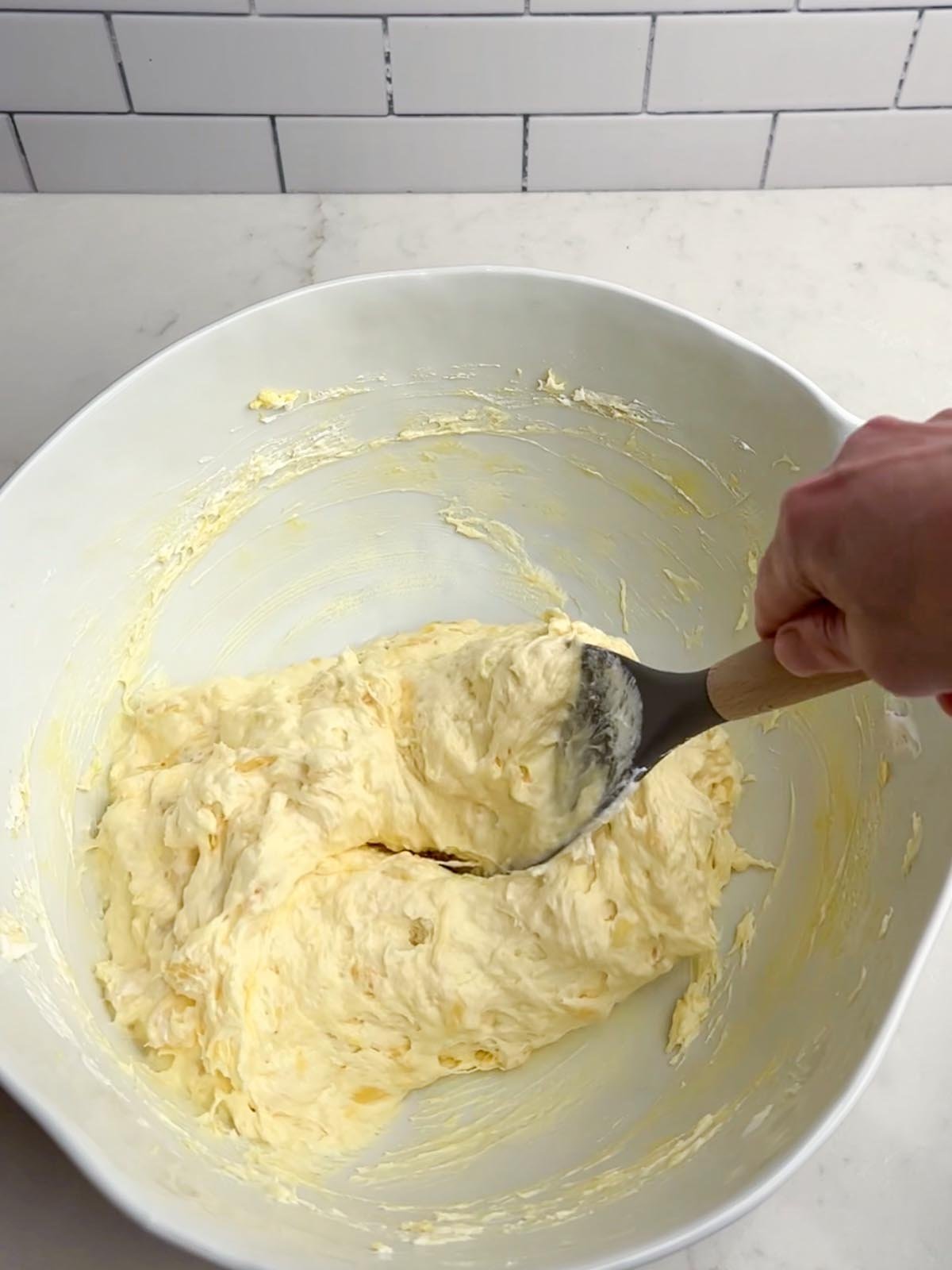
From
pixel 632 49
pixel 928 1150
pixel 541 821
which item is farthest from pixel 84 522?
pixel 928 1150

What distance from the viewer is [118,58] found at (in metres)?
1.45

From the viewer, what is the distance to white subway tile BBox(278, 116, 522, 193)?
5.09 ft

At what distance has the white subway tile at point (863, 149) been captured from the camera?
1.55 meters

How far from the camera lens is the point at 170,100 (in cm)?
151

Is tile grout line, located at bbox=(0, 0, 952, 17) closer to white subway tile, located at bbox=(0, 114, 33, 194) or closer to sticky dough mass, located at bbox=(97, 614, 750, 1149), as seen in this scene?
white subway tile, located at bbox=(0, 114, 33, 194)

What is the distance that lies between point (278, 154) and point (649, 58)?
579 mm

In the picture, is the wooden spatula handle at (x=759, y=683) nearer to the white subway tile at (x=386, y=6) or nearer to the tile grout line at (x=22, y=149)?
the white subway tile at (x=386, y=6)

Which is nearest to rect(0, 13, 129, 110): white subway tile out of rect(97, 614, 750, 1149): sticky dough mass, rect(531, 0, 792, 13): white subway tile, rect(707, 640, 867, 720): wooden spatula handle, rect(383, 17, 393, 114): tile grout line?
rect(383, 17, 393, 114): tile grout line

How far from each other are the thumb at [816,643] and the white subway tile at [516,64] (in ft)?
3.36

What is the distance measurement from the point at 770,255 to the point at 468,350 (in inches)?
24.9

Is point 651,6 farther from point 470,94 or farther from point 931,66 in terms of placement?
point 931,66

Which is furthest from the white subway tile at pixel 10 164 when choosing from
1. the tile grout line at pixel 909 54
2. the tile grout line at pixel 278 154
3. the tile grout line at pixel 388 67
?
the tile grout line at pixel 909 54

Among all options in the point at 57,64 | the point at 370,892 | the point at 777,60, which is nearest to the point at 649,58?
the point at 777,60

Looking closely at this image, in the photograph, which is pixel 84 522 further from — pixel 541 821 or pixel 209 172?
pixel 209 172
